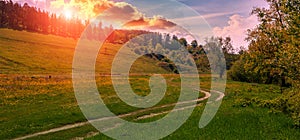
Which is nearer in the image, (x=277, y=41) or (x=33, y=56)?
(x=277, y=41)

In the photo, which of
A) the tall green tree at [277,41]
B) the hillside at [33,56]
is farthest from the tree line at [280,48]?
the hillside at [33,56]

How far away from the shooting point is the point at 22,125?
2569 centimetres

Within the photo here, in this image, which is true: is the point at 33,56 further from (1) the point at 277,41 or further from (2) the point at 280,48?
(2) the point at 280,48

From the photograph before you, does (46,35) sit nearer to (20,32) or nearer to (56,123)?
(20,32)

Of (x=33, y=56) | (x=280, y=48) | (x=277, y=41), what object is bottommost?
(x=280, y=48)

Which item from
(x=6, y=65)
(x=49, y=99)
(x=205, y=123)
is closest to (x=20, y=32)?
(x=6, y=65)

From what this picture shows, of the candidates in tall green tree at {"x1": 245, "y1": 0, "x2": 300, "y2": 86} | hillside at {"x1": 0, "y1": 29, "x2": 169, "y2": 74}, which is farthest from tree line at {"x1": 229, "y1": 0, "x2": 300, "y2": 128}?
hillside at {"x1": 0, "y1": 29, "x2": 169, "y2": 74}

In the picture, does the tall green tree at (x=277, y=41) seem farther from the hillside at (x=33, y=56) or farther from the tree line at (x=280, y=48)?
the hillside at (x=33, y=56)

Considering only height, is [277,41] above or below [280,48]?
above

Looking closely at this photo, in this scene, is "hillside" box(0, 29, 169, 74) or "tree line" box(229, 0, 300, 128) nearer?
"tree line" box(229, 0, 300, 128)

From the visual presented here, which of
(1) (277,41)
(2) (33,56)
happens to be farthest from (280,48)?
(2) (33,56)

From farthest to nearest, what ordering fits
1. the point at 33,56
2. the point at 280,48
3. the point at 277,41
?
the point at 33,56 < the point at 277,41 < the point at 280,48

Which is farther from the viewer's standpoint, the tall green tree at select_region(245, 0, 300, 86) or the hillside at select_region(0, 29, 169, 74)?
the hillside at select_region(0, 29, 169, 74)

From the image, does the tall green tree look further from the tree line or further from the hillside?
the hillside
